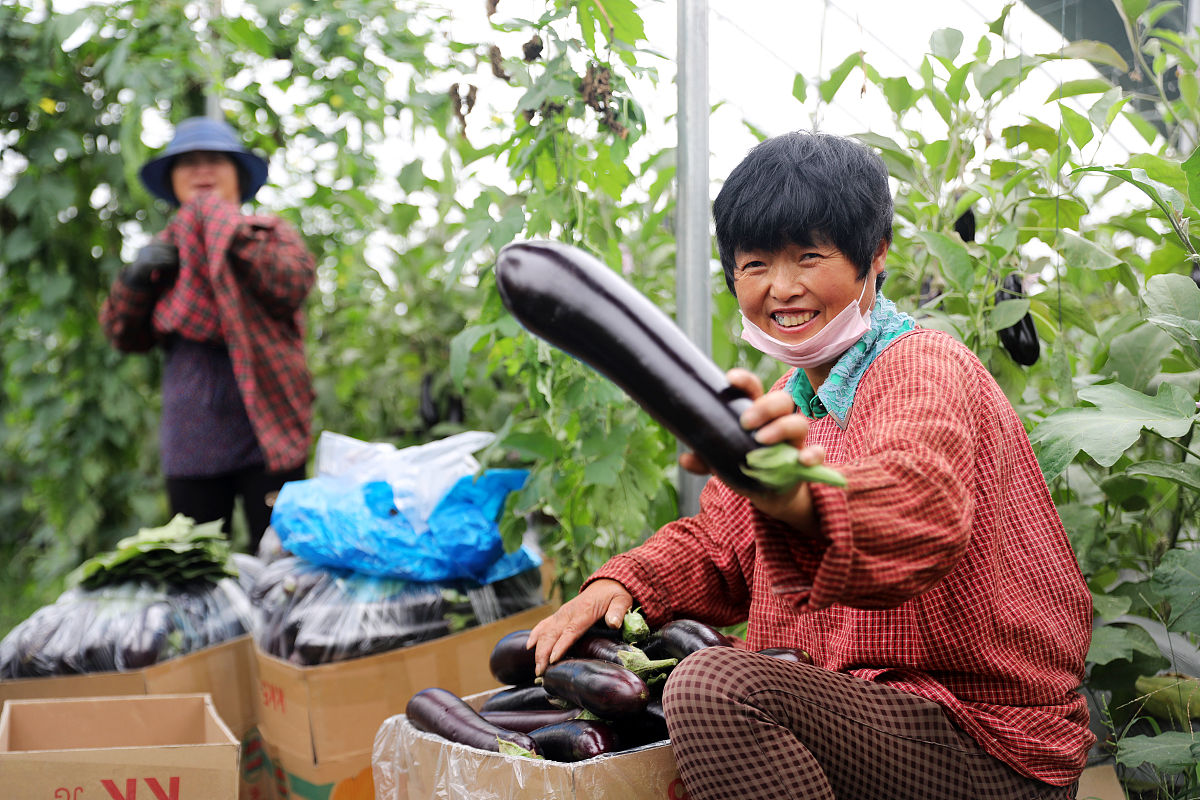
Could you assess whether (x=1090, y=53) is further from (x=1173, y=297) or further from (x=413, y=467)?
(x=413, y=467)

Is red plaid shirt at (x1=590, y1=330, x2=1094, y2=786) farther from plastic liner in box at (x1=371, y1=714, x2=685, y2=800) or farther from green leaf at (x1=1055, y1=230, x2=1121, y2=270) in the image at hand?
green leaf at (x1=1055, y1=230, x2=1121, y2=270)

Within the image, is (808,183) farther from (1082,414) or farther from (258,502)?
(258,502)

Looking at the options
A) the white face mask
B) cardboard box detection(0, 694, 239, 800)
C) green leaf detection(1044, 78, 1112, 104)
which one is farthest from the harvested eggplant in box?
green leaf detection(1044, 78, 1112, 104)

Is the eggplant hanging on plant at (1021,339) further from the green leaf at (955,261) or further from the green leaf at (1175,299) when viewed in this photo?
the green leaf at (1175,299)

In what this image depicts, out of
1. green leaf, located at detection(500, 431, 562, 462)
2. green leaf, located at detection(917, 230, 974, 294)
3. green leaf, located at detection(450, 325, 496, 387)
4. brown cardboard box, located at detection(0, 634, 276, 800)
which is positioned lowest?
brown cardboard box, located at detection(0, 634, 276, 800)

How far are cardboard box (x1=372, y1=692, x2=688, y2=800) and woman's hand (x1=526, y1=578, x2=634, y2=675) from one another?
0.70 feet

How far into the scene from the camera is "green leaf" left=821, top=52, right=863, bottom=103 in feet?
7.16

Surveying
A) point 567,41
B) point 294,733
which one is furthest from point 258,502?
point 567,41

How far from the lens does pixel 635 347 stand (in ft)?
3.47

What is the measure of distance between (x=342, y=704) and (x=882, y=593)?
1.42m

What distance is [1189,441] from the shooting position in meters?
1.93

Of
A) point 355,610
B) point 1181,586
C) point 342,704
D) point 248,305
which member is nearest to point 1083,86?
point 1181,586

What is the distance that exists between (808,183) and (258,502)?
2.41 m

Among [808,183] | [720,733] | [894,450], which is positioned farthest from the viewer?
[808,183]
